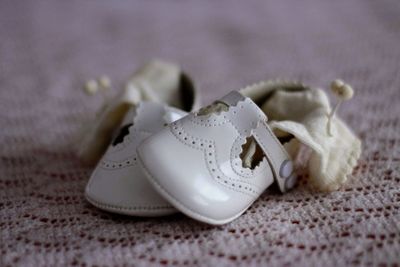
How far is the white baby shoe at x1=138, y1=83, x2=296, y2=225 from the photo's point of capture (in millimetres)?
620

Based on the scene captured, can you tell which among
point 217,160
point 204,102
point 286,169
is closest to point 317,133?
point 286,169

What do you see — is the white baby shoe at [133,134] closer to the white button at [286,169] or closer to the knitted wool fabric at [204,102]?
the knitted wool fabric at [204,102]

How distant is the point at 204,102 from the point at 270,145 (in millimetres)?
431

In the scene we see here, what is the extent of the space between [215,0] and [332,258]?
3.90 feet

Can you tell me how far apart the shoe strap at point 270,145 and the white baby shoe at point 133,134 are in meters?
0.12

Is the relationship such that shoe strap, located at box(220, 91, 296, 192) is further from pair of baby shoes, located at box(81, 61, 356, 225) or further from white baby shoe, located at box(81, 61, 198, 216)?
white baby shoe, located at box(81, 61, 198, 216)

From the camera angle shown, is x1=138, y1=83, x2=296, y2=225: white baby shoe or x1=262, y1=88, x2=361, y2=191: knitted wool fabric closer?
x1=138, y1=83, x2=296, y2=225: white baby shoe

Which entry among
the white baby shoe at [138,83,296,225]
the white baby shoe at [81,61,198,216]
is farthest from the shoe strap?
the white baby shoe at [81,61,198,216]

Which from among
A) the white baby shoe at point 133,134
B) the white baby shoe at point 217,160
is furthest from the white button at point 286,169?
the white baby shoe at point 133,134

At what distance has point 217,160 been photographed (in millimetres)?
655

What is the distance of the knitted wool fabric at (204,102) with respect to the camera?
2.04ft

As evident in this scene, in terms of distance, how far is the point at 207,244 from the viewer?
63cm

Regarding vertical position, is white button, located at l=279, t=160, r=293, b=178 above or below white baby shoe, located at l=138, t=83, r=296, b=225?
below

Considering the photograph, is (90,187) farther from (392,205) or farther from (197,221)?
(392,205)
